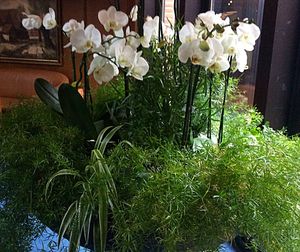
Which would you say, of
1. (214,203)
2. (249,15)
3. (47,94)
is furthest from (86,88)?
(249,15)

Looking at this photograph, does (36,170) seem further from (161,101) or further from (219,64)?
(219,64)

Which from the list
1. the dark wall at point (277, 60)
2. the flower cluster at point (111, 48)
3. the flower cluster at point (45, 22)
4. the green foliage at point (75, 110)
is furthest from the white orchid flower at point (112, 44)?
the dark wall at point (277, 60)

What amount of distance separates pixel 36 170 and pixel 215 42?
0.42 m

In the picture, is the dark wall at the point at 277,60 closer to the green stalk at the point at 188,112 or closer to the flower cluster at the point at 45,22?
the green stalk at the point at 188,112

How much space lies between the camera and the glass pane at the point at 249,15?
137 centimetres

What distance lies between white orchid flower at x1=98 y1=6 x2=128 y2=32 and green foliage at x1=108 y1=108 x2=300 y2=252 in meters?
0.36

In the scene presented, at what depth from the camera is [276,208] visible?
0.61 metres

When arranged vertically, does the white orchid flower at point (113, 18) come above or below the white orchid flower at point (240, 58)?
above

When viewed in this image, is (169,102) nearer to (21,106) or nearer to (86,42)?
(86,42)

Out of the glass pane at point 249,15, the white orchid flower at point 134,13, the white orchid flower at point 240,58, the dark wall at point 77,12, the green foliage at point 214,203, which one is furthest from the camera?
the dark wall at point 77,12

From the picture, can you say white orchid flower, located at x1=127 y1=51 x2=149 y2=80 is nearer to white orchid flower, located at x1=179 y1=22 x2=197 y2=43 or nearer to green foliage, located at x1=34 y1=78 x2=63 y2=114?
white orchid flower, located at x1=179 y1=22 x2=197 y2=43

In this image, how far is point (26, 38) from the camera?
4578 millimetres

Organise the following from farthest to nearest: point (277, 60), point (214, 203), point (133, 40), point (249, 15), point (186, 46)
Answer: point (249, 15)
point (277, 60)
point (133, 40)
point (186, 46)
point (214, 203)

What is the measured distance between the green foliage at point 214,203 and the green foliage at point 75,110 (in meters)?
0.20
